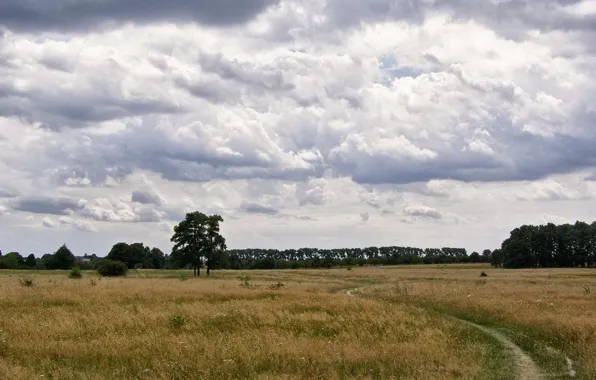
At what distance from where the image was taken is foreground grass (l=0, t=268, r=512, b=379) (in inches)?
594

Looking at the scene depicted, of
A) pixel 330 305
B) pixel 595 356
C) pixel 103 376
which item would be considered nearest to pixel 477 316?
pixel 330 305

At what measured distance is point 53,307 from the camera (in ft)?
93.8

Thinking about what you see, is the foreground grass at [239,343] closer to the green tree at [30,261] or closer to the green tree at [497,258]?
the green tree at [497,258]

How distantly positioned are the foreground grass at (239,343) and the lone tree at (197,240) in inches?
2138

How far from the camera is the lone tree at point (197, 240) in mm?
84750

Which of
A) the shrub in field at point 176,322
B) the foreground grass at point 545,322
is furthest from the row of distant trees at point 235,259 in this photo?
the shrub in field at point 176,322

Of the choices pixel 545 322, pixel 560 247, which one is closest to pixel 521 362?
pixel 545 322

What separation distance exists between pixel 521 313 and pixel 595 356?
11330 mm

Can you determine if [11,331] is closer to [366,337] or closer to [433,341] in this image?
[366,337]

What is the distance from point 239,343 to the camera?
1852cm

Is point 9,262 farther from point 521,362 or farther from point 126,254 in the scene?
point 521,362

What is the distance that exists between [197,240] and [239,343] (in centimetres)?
6821

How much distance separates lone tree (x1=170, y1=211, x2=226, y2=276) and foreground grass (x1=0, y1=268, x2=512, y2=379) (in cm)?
5432

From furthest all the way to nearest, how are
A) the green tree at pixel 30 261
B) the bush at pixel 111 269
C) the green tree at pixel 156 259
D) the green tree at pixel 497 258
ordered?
the green tree at pixel 156 259
the green tree at pixel 30 261
the green tree at pixel 497 258
the bush at pixel 111 269
